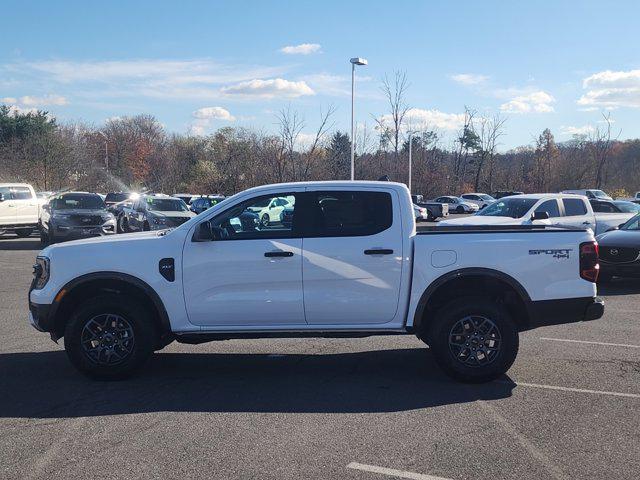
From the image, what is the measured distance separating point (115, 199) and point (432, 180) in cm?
2626

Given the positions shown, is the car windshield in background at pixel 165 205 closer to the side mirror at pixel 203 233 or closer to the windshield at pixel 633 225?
the windshield at pixel 633 225

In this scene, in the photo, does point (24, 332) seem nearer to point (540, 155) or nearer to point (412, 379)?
point (412, 379)

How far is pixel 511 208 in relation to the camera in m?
16.1

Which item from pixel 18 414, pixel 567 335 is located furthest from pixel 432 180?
pixel 18 414

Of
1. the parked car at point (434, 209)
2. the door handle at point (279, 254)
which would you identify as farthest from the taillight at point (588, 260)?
the parked car at point (434, 209)

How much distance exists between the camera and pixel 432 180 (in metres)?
53.6

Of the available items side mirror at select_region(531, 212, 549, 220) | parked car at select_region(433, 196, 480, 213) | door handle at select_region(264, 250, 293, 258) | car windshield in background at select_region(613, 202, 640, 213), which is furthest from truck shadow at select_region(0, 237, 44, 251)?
parked car at select_region(433, 196, 480, 213)

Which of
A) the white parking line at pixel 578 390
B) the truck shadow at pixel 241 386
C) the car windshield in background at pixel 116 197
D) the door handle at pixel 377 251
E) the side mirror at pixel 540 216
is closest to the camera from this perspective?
the truck shadow at pixel 241 386

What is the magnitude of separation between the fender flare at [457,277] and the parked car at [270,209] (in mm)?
1594

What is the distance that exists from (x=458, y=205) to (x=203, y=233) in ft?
141

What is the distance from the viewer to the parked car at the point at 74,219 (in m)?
20.0

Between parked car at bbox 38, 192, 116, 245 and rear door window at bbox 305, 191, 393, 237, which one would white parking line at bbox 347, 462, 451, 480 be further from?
parked car at bbox 38, 192, 116, 245

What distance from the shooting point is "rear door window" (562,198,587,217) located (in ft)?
52.4

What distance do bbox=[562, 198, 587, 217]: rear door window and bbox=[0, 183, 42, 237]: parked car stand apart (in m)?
17.8
